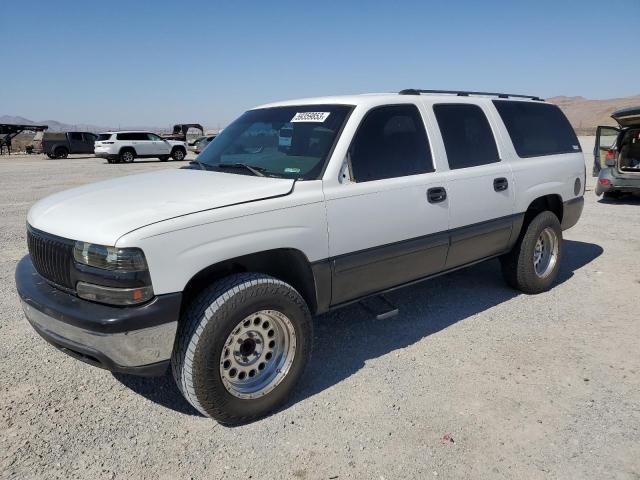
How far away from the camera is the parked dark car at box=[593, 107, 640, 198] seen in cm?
985

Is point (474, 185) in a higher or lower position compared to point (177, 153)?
higher

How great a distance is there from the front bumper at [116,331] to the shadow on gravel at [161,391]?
0.58 metres

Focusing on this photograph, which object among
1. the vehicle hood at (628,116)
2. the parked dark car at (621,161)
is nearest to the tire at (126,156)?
the parked dark car at (621,161)

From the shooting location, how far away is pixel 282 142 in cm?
365

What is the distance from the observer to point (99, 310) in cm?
251

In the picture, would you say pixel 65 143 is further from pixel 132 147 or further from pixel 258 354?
pixel 258 354

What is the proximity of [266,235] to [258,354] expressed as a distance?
0.75 metres

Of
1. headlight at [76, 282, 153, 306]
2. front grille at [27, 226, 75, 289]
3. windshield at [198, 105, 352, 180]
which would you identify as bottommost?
headlight at [76, 282, 153, 306]

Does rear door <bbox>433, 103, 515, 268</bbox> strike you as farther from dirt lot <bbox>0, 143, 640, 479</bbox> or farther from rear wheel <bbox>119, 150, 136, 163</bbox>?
rear wheel <bbox>119, 150, 136, 163</bbox>

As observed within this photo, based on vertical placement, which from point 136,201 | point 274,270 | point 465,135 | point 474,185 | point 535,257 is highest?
point 465,135

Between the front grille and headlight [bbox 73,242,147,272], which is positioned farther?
the front grille

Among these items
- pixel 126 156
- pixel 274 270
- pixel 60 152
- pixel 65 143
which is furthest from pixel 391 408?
pixel 65 143

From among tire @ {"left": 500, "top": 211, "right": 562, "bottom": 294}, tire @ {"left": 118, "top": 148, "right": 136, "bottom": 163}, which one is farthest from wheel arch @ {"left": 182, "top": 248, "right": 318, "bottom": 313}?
tire @ {"left": 118, "top": 148, "right": 136, "bottom": 163}

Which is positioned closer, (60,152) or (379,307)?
(379,307)
